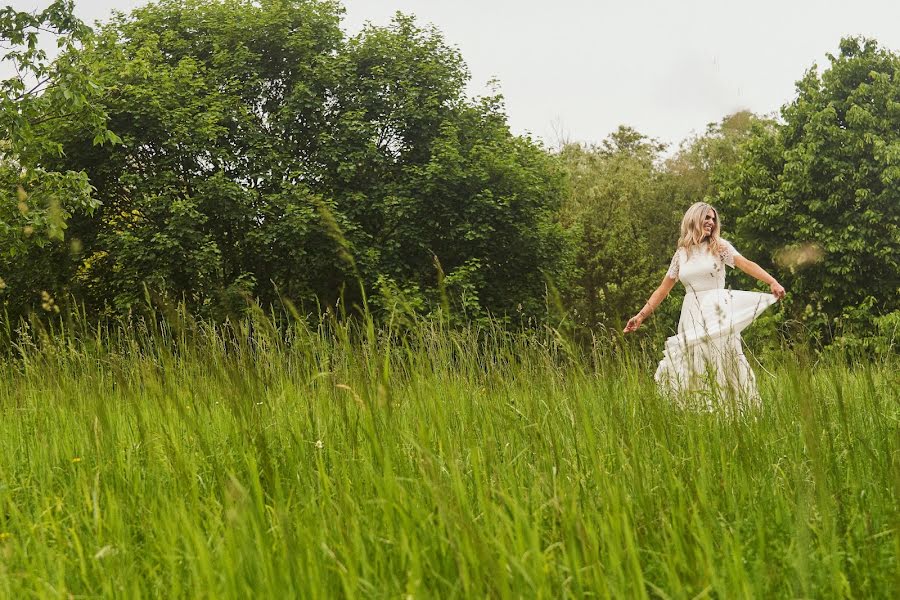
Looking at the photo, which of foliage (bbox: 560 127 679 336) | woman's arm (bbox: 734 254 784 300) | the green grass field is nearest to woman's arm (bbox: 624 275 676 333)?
woman's arm (bbox: 734 254 784 300)

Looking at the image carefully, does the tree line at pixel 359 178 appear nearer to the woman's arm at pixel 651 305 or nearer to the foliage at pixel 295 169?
the foliage at pixel 295 169

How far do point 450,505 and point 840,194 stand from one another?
25635mm

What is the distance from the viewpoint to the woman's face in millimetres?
7734

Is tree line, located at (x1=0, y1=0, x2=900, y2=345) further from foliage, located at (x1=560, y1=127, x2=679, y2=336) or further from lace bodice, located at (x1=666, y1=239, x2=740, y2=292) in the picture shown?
lace bodice, located at (x1=666, y1=239, x2=740, y2=292)

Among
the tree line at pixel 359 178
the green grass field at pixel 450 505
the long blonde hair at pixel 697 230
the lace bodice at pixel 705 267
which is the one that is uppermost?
the tree line at pixel 359 178

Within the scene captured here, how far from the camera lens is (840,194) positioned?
976 inches

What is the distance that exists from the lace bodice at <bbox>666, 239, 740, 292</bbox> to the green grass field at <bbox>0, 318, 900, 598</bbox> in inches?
164

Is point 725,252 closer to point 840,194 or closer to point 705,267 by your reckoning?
point 705,267

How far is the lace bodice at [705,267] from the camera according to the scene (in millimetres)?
7766

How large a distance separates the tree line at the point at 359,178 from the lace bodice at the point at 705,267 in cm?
1370

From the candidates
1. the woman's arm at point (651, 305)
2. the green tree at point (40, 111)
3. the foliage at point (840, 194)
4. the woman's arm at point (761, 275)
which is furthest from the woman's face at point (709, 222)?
the foliage at point (840, 194)

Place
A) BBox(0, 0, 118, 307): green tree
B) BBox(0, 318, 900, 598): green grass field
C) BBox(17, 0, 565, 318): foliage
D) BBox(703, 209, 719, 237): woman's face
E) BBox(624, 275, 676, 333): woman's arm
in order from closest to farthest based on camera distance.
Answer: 1. BBox(0, 318, 900, 598): green grass field
2. BBox(624, 275, 676, 333): woman's arm
3. BBox(703, 209, 719, 237): woman's face
4. BBox(0, 0, 118, 307): green tree
5. BBox(17, 0, 565, 318): foliage

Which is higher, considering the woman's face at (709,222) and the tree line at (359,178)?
the tree line at (359,178)

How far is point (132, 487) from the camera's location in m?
3.00
